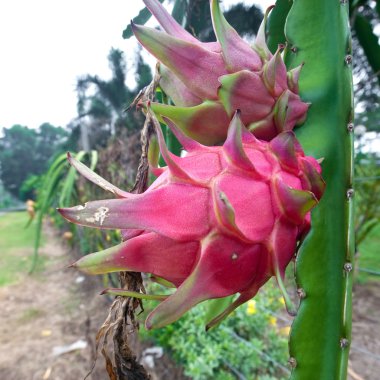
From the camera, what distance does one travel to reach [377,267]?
291 centimetres

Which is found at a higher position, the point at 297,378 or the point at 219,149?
the point at 219,149

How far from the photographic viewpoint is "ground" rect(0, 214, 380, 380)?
5.90 ft

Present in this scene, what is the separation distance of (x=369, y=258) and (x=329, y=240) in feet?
10.7

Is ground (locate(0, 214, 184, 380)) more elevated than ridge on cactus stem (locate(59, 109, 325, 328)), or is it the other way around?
ridge on cactus stem (locate(59, 109, 325, 328))

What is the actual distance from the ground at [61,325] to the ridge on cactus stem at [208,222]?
2.83 feet

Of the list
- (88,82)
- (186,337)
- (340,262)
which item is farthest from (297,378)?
(88,82)

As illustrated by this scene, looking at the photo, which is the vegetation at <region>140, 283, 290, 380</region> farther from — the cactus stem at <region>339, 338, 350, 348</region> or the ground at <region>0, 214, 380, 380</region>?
the cactus stem at <region>339, 338, 350, 348</region>

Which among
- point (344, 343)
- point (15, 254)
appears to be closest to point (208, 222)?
point (344, 343)

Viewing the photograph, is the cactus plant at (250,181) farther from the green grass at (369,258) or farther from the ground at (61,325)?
the green grass at (369,258)

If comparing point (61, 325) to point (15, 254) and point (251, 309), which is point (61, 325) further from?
point (15, 254)

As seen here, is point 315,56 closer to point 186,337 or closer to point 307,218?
point 307,218

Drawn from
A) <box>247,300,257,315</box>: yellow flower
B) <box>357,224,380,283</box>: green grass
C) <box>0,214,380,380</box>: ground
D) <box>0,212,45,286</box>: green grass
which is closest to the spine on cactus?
<box>0,214,380,380</box>: ground

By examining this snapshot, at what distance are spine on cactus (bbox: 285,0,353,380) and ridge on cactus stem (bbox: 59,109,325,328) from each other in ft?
0.22

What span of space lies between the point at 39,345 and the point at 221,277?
2250 mm
